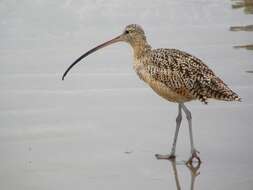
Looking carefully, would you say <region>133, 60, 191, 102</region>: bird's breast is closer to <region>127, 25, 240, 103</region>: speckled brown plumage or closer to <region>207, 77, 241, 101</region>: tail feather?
<region>127, 25, 240, 103</region>: speckled brown plumage

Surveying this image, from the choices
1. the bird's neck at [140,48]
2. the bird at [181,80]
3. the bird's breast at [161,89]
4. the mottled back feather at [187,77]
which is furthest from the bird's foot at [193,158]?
the bird's neck at [140,48]

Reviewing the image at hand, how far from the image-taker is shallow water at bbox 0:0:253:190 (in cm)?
744

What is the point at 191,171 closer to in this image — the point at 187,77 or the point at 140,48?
the point at 187,77

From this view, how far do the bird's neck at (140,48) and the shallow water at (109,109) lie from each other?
29.2 inches

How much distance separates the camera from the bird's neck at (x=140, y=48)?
28.6 feet

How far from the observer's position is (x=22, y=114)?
9359 millimetres

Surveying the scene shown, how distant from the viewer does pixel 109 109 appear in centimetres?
942

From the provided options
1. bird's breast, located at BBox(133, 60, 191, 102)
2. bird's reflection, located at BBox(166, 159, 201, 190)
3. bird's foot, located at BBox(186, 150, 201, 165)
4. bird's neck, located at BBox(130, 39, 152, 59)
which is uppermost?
bird's neck, located at BBox(130, 39, 152, 59)

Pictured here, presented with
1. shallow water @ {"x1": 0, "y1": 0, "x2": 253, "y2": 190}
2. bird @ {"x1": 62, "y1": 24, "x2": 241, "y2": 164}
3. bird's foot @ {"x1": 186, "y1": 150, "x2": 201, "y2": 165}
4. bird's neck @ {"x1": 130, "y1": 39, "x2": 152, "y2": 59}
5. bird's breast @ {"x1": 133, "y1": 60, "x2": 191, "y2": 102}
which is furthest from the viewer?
bird's neck @ {"x1": 130, "y1": 39, "x2": 152, "y2": 59}

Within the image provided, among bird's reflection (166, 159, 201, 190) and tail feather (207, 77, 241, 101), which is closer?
bird's reflection (166, 159, 201, 190)

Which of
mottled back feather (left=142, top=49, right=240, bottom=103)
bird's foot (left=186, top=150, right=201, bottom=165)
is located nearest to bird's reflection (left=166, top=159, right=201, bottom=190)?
bird's foot (left=186, top=150, right=201, bottom=165)

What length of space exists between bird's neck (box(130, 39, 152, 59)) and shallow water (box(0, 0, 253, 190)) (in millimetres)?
741

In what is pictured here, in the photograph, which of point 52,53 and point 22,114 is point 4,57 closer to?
point 52,53

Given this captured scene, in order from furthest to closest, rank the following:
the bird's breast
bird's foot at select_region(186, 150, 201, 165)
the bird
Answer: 1. the bird's breast
2. the bird
3. bird's foot at select_region(186, 150, 201, 165)
